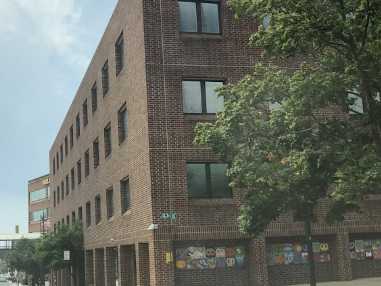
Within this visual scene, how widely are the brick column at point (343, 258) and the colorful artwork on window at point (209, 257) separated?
3774 millimetres

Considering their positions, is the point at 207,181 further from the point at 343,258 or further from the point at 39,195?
the point at 39,195

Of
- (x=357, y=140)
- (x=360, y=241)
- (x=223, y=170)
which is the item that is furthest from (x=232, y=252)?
(x=357, y=140)

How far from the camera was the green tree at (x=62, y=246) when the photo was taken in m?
39.4

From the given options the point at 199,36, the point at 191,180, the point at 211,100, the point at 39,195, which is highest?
the point at 39,195

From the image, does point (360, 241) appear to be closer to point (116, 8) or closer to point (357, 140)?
point (357, 140)

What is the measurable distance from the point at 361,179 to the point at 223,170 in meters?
11.6

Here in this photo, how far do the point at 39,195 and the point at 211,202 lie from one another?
93489 mm

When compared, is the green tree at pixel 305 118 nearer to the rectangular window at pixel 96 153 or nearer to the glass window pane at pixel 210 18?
the glass window pane at pixel 210 18

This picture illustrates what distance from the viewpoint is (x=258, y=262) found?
22500 mm

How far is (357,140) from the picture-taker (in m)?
12.9

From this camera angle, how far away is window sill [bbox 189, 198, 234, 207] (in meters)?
22.4

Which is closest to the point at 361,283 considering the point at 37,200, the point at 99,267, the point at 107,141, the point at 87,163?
the point at 107,141

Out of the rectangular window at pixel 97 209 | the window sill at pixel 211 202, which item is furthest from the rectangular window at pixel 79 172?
the window sill at pixel 211 202

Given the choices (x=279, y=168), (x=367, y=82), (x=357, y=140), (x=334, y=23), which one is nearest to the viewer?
(x=334, y=23)
